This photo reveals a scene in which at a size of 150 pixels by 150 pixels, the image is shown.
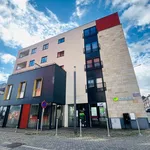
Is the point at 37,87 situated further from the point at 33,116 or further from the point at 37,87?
the point at 33,116

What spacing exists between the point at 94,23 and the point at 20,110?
17424 millimetres

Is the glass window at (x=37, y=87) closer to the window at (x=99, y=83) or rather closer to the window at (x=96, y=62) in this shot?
the window at (x=99, y=83)

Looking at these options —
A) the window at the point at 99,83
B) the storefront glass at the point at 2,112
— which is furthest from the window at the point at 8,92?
the window at the point at 99,83

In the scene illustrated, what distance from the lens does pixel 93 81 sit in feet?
44.6

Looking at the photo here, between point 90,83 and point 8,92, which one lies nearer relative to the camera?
point 90,83

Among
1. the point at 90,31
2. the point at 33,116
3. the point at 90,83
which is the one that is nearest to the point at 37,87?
the point at 33,116

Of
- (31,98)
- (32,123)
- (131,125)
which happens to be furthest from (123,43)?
(32,123)

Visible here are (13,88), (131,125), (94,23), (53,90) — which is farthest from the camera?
(94,23)

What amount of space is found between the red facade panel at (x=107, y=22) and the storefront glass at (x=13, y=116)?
17084 mm

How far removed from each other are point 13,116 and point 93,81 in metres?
11.7

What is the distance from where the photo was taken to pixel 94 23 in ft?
55.0

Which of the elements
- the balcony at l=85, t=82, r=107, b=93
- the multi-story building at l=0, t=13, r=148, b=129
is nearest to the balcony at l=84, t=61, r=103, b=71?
the multi-story building at l=0, t=13, r=148, b=129

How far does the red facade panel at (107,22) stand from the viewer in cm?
1530

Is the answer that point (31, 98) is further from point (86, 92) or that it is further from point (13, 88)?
point (86, 92)
